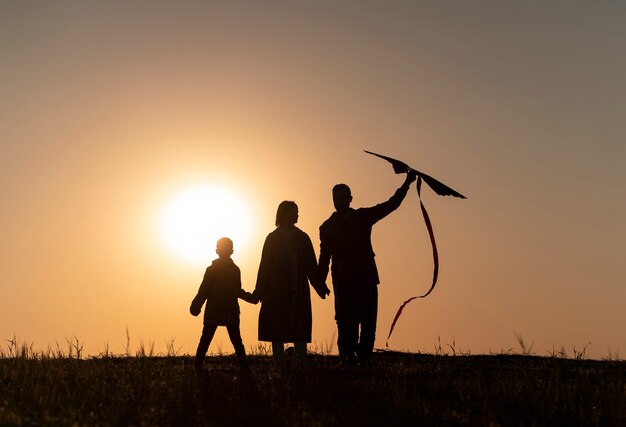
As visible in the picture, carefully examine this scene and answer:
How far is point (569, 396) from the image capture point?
905 cm

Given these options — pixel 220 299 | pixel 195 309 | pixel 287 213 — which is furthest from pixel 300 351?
pixel 287 213

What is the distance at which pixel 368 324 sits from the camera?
498 inches

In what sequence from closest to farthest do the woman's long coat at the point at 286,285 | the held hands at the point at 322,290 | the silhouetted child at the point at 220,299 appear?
the woman's long coat at the point at 286,285, the silhouetted child at the point at 220,299, the held hands at the point at 322,290

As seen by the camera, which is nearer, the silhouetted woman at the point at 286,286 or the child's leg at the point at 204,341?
the silhouetted woman at the point at 286,286

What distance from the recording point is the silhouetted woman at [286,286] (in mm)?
12391

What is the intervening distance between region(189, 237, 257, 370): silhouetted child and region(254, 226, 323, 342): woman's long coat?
0.35 m

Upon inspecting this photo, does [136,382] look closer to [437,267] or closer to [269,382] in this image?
[269,382]

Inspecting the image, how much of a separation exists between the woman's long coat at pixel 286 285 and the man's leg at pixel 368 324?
2.44 feet

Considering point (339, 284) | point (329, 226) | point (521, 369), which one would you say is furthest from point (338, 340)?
point (521, 369)

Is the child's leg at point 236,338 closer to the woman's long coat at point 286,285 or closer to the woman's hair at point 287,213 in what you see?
the woman's long coat at point 286,285

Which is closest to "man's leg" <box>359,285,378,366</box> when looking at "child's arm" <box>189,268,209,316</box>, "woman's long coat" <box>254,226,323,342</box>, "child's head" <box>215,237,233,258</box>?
"woman's long coat" <box>254,226,323,342</box>

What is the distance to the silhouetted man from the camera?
12680mm

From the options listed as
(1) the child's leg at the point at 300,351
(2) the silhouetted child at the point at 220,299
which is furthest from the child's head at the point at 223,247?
(1) the child's leg at the point at 300,351

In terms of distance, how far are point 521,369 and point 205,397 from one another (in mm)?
5264
